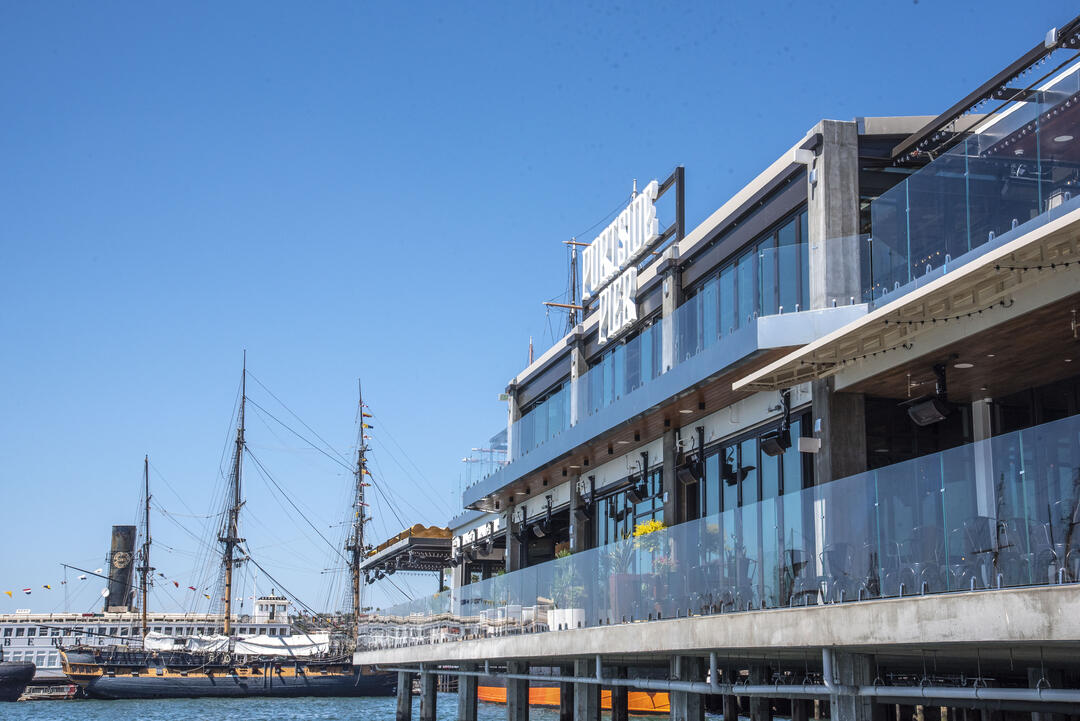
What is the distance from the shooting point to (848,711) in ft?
44.8

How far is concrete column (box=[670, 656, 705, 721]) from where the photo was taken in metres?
18.3

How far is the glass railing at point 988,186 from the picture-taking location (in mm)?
13609

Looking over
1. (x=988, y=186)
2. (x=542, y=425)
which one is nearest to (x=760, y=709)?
(x=542, y=425)

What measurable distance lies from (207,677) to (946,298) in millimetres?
75861

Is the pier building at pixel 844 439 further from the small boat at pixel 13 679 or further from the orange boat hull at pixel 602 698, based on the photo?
the small boat at pixel 13 679

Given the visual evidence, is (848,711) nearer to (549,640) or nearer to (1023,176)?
(1023,176)

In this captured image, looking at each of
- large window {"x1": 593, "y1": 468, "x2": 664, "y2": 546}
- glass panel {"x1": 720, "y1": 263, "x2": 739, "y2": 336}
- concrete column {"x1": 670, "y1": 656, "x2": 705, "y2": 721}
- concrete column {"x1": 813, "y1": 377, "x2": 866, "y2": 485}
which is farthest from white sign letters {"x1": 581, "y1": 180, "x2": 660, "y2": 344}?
concrete column {"x1": 670, "y1": 656, "x2": 705, "y2": 721}

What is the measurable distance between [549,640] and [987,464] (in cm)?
1252

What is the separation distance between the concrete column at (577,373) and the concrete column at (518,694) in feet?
19.4

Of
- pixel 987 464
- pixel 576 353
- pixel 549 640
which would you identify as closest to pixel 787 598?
pixel 987 464

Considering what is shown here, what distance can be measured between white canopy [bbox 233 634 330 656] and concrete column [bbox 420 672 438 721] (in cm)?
5475

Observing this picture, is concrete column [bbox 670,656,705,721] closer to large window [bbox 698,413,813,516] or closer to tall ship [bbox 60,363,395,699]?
large window [bbox 698,413,813,516]

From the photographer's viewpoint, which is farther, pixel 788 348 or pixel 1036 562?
pixel 788 348

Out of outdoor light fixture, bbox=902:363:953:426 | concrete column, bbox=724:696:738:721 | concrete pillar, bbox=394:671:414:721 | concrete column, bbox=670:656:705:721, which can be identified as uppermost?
outdoor light fixture, bbox=902:363:953:426
